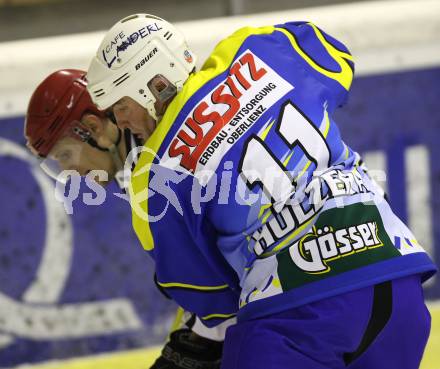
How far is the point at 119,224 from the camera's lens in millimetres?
4129

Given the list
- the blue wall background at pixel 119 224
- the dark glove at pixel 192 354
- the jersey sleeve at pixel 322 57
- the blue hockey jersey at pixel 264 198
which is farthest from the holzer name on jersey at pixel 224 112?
the blue wall background at pixel 119 224

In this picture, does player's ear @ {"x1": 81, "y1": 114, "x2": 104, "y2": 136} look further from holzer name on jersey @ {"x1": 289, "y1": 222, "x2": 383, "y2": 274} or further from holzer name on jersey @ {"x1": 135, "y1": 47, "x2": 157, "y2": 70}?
holzer name on jersey @ {"x1": 289, "y1": 222, "x2": 383, "y2": 274}

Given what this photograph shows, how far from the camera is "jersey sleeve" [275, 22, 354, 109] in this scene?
2.56 meters

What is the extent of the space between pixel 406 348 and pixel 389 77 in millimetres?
2075

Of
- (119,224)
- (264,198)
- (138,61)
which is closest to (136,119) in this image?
(138,61)

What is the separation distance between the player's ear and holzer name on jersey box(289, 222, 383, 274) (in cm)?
88

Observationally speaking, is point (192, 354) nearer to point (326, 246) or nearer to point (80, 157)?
point (80, 157)

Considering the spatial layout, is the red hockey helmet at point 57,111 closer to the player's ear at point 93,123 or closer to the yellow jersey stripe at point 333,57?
the player's ear at point 93,123

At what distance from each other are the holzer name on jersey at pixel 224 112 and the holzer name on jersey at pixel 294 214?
0.62 ft

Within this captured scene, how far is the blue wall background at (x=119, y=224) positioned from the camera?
4035 millimetres

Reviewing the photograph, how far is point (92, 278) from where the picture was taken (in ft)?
13.6

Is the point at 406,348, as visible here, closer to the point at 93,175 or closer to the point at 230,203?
the point at 230,203

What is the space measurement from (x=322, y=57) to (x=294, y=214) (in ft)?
1.46

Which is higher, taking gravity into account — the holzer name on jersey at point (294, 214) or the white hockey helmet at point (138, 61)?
the white hockey helmet at point (138, 61)
